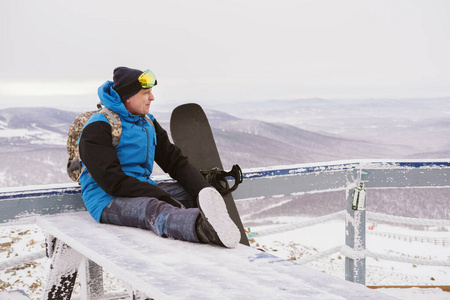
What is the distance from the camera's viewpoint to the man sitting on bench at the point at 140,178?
2.01 meters

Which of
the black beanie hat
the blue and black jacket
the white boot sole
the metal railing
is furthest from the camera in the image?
the metal railing

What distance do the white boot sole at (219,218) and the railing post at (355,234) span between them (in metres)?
1.51

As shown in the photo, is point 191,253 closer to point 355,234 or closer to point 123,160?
point 123,160

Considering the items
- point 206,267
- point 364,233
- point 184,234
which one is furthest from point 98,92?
point 364,233

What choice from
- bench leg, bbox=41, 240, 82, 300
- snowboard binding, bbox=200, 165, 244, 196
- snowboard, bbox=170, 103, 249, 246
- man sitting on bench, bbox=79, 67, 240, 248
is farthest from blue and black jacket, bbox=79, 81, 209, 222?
snowboard, bbox=170, 103, 249, 246

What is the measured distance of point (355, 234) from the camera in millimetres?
3277

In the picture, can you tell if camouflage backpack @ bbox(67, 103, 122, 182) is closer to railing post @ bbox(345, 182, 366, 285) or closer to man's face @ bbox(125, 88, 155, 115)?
man's face @ bbox(125, 88, 155, 115)

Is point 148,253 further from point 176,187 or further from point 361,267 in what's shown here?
point 361,267

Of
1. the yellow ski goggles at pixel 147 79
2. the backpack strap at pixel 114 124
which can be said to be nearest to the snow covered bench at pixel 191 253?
the backpack strap at pixel 114 124

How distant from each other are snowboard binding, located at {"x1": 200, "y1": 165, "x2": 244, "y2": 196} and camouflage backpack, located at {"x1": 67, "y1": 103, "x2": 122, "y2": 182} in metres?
0.67

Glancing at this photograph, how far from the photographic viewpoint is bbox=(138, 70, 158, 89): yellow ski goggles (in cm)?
261

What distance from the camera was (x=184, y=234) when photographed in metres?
2.06

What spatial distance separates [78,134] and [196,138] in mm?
888

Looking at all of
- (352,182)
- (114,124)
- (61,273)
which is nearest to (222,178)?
(114,124)
